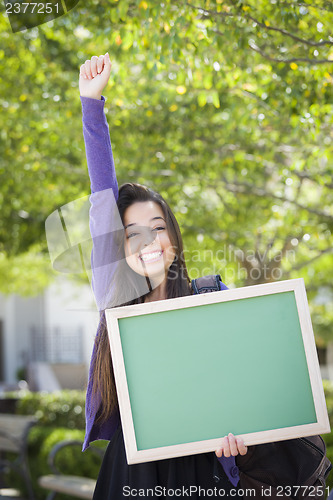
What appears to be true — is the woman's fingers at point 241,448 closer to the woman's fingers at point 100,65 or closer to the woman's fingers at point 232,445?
the woman's fingers at point 232,445

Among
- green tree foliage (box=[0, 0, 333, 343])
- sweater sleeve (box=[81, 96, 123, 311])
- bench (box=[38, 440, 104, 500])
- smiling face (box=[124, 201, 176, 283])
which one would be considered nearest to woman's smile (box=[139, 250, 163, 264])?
smiling face (box=[124, 201, 176, 283])

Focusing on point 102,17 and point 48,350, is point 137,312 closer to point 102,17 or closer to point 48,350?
point 102,17

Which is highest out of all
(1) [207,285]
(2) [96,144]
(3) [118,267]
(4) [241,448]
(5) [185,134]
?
(5) [185,134]

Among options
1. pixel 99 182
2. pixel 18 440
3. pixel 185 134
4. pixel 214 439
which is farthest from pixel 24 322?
pixel 214 439

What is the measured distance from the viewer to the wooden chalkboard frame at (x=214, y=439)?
5.99 feet

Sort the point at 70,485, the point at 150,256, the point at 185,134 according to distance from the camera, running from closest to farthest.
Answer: the point at 150,256 → the point at 70,485 → the point at 185,134

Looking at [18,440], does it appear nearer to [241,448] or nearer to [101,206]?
[101,206]

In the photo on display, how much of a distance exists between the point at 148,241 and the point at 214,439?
0.72 metres

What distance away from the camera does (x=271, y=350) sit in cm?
190

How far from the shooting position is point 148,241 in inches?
85.4

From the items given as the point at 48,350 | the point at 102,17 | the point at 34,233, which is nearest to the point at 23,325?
the point at 48,350

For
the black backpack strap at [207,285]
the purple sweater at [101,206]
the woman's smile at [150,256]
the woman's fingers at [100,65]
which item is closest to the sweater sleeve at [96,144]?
the purple sweater at [101,206]

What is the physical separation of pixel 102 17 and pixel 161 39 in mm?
532

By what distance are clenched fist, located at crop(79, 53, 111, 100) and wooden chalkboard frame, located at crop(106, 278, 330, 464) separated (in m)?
0.80
